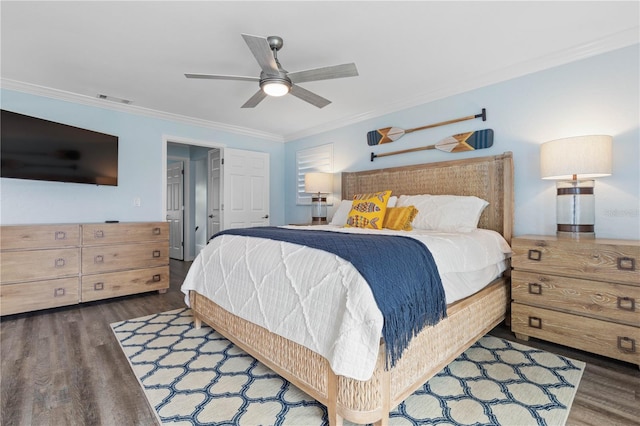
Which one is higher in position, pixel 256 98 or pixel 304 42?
pixel 304 42

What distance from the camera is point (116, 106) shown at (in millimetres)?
3768

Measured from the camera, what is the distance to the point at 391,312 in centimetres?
134

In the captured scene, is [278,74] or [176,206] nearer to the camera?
[278,74]

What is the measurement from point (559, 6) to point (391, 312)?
225 centimetres

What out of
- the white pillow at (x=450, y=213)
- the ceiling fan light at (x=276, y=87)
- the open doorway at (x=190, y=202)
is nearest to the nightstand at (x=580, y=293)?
the white pillow at (x=450, y=213)

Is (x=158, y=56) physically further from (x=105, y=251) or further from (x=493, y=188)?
(x=493, y=188)

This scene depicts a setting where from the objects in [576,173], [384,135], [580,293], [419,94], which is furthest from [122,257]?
[576,173]

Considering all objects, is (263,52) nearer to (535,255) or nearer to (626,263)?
(535,255)

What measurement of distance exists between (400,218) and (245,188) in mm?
2937

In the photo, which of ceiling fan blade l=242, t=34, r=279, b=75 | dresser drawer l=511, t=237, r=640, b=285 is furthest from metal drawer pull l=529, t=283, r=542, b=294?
ceiling fan blade l=242, t=34, r=279, b=75

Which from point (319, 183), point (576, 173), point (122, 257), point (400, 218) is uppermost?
point (319, 183)

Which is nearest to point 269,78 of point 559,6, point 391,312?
point 391,312

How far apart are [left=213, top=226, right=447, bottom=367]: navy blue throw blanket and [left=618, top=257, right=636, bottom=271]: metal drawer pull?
1.25 meters

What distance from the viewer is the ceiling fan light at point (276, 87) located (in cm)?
223
